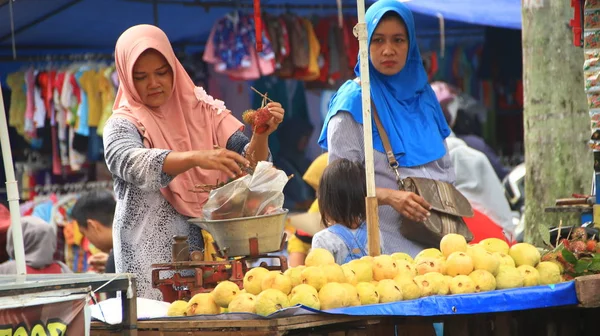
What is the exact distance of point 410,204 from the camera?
14.6 feet

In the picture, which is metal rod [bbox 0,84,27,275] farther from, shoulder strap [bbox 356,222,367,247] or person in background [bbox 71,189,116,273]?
person in background [bbox 71,189,116,273]

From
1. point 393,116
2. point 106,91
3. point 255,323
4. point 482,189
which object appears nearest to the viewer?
point 255,323

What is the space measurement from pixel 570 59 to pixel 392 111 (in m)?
1.62

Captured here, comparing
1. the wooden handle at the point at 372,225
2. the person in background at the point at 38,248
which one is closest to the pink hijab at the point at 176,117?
the wooden handle at the point at 372,225

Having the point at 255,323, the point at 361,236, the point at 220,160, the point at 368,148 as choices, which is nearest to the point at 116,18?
the point at 361,236

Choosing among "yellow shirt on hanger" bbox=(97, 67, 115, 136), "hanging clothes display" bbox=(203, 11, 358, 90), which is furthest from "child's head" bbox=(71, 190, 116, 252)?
"hanging clothes display" bbox=(203, 11, 358, 90)

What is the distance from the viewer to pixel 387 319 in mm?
3688

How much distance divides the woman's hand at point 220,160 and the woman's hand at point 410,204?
3.07 feet

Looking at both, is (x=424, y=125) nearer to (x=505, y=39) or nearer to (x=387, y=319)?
(x=387, y=319)

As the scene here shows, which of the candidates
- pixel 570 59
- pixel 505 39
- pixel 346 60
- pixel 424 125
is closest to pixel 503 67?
pixel 505 39

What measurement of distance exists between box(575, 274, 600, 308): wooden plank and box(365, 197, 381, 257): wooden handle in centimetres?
82

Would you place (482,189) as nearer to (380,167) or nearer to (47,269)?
(380,167)

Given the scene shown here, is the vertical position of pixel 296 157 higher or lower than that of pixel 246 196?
higher

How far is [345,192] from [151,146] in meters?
0.93
